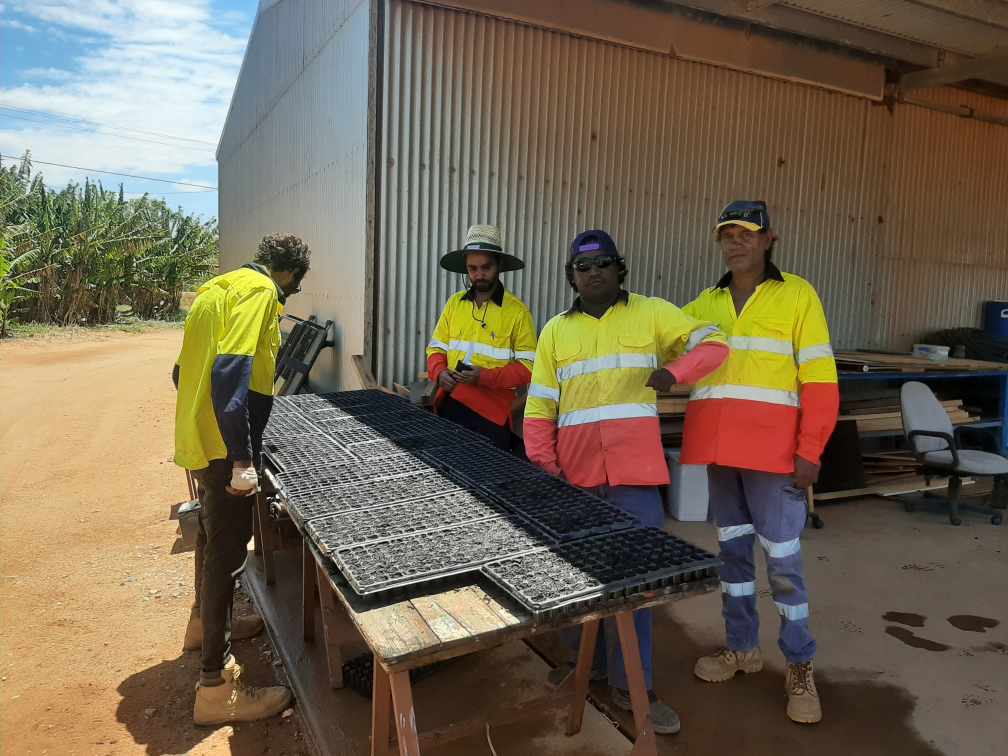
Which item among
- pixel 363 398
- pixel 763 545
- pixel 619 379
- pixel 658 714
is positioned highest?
pixel 619 379

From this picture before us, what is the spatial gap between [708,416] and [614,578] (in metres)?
1.31

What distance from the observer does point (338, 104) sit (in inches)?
253

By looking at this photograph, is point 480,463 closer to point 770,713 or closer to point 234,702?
point 234,702

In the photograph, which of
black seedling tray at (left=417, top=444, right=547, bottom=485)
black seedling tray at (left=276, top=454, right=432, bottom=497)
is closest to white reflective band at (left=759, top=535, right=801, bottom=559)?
black seedling tray at (left=417, top=444, right=547, bottom=485)

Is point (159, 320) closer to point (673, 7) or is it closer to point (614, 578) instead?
point (673, 7)

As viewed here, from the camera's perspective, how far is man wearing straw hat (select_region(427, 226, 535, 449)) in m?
4.25

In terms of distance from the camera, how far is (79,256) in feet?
66.1

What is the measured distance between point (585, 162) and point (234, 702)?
16.1ft

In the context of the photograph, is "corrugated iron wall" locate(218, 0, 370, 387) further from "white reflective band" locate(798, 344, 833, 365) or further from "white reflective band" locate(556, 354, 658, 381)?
"white reflective band" locate(798, 344, 833, 365)

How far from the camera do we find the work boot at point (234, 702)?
3119 millimetres

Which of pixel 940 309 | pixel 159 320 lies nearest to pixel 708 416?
pixel 940 309

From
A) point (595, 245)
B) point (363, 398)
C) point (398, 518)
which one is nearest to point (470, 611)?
point (398, 518)

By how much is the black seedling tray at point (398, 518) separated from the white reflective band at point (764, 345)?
1.30m

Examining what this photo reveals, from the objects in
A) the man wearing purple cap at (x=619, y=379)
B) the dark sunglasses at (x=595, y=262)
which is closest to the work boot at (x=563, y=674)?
the man wearing purple cap at (x=619, y=379)
